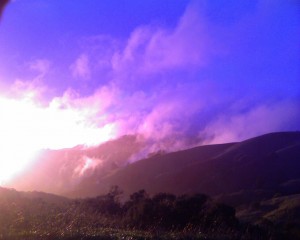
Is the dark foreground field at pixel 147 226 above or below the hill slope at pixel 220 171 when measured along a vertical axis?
below

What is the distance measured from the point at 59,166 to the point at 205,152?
30.2m

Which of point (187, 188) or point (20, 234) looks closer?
point (20, 234)

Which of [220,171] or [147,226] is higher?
[220,171]

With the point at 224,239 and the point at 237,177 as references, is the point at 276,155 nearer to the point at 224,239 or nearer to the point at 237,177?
the point at 237,177

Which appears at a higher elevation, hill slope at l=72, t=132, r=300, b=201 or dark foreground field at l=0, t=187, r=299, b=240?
hill slope at l=72, t=132, r=300, b=201

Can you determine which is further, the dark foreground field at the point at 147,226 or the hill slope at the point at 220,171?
the hill slope at the point at 220,171

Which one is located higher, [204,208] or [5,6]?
[5,6]

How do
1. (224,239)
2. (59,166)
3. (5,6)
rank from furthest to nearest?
(59,166)
(224,239)
(5,6)

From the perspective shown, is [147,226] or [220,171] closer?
[147,226]

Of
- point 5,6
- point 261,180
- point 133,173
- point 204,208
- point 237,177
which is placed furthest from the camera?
point 133,173

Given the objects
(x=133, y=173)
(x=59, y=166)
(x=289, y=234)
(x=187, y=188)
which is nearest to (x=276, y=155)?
(x=187, y=188)

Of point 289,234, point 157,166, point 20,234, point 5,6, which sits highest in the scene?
point 157,166

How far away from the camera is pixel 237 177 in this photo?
73.1 metres

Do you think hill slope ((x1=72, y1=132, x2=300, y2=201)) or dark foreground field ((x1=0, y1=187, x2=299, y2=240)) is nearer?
dark foreground field ((x1=0, y1=187, x2=299, y2=240))
